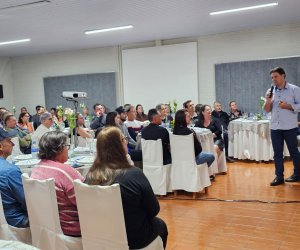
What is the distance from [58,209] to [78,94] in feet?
7.23

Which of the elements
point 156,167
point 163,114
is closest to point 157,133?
point 156,167

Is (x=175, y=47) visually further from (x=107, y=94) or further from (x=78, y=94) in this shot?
(x=78, y=94)

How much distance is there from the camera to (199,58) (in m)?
9.39

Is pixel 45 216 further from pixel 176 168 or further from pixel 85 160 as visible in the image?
pixel 176 168

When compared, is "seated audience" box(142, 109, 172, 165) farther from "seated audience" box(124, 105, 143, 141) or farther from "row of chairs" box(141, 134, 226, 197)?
"seated audience" box(124, 105, 143, 141)

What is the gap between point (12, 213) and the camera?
2.51m

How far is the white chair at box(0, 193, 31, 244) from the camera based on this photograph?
2402mm

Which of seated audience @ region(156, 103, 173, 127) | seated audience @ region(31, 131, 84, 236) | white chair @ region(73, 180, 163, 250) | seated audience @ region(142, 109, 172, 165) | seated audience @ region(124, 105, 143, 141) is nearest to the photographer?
white chair @ region(73, 180, 163, 250)

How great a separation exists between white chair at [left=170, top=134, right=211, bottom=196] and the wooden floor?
17 centimetres

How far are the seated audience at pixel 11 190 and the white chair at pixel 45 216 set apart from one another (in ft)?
0.34

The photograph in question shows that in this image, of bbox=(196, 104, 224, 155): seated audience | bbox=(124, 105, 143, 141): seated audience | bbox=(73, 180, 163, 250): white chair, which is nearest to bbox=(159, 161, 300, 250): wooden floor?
bbox=(196, 104, 224, 155): seated audience

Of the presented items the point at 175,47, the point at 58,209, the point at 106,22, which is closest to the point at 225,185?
the point at 58,209

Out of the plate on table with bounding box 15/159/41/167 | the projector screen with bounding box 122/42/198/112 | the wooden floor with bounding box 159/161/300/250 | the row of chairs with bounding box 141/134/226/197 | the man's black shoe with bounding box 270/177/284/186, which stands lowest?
the wooden floor with bounding box 159/161/300/250

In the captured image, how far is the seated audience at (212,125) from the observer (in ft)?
18.6
